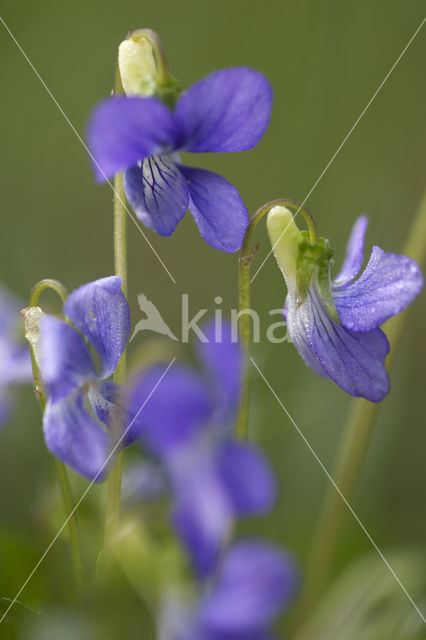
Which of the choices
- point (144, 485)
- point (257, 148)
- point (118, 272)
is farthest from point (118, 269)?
point (257, 148)

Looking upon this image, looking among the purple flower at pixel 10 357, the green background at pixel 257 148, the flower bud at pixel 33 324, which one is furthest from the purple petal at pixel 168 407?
the green background at pixel 257 148

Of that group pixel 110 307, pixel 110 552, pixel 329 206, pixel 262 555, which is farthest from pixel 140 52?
pixel 329 206

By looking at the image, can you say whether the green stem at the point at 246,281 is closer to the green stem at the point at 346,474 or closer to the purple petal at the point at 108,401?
the purple petal at the point at 108,401

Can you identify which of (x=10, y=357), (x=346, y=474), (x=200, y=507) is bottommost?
(x=346, y=474)

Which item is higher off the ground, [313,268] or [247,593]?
[313,268]

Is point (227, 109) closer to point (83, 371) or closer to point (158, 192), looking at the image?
point (158, 192)

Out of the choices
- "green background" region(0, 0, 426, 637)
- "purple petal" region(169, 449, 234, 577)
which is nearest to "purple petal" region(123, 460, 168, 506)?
"purple petal" region(169, 449, 234, 577)
